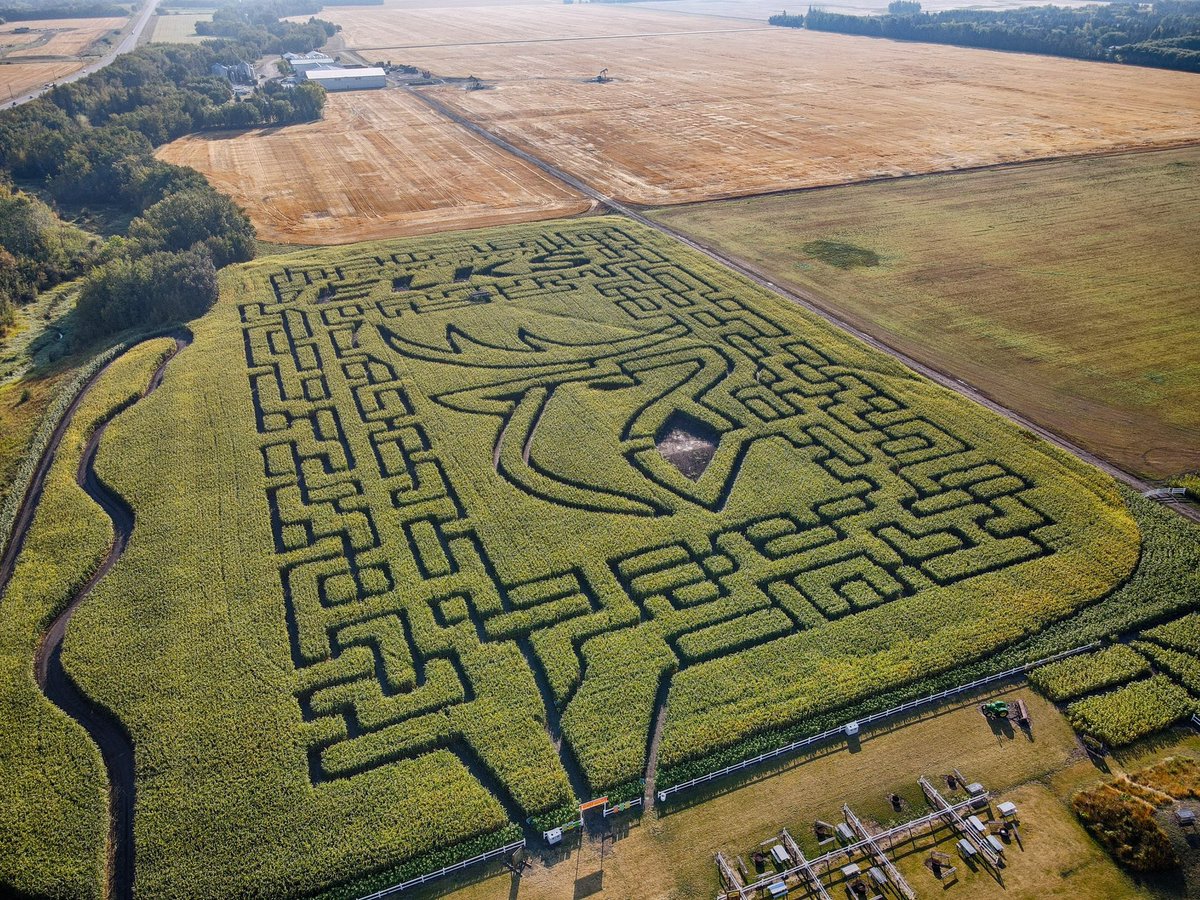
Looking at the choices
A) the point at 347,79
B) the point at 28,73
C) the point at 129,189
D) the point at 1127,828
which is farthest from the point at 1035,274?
the point at 28,73

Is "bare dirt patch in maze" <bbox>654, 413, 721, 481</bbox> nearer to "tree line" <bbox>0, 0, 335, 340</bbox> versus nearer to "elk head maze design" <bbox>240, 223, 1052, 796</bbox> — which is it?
"elk head maze design" <bbox>240, 223, 1052, 796</bbox>

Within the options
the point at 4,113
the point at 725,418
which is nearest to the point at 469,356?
the point at 725,418

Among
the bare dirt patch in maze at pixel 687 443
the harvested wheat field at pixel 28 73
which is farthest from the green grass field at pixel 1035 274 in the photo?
the harvested wheat field at pixel 28 73

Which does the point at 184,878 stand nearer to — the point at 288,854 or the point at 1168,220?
the point at 288,854

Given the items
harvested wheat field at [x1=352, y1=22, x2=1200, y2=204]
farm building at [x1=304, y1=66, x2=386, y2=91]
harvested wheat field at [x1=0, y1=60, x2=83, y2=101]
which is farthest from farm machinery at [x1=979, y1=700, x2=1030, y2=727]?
harvested wheat field at [x1=0, y1=60, x2=83, y2=101]

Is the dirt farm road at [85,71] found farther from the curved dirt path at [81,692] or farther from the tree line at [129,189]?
the curved dirt path at [81,692]
